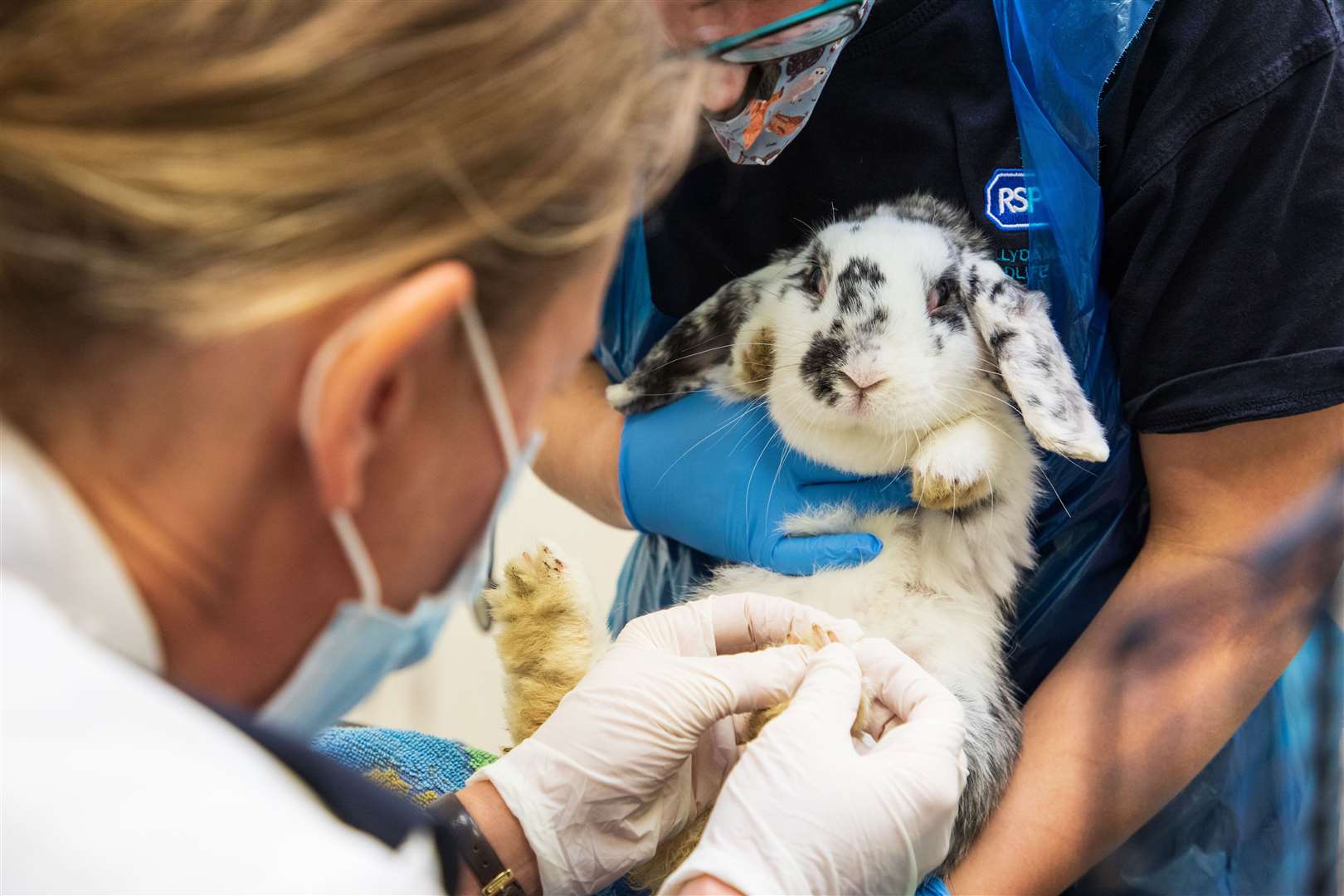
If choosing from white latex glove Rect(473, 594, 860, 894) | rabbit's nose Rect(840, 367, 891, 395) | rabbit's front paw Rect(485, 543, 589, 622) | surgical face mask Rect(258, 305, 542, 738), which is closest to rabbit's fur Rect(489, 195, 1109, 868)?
rabbit's nose Rect(840, 367, 891, 395)

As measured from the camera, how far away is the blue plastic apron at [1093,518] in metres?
1.18

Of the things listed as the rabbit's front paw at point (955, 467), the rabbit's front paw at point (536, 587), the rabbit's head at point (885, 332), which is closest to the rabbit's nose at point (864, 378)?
the rabbit's head at point (885, 332)

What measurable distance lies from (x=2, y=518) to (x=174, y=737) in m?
0.16

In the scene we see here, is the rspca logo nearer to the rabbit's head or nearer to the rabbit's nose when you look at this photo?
the rabbit's head

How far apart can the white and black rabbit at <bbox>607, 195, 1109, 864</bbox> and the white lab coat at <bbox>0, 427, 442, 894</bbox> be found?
97 cm

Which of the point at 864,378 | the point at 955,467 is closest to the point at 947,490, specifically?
the point at 955,467

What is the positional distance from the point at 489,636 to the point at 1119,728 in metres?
1.27

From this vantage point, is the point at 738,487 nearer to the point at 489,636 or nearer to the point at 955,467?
the point at 955,467

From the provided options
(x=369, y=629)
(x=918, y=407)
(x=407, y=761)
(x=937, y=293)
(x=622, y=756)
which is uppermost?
(x=369, y=629)

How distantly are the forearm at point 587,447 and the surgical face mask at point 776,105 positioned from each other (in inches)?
23.6

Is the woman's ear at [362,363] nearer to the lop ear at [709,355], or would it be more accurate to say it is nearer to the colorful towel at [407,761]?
the colorful towel at [407,761]

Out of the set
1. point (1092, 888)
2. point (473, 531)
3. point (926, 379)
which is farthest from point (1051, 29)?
point (1092, 888)

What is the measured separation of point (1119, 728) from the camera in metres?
0.78

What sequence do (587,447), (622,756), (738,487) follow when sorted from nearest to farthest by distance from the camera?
(622,756)
(738,487)
(587,447)
